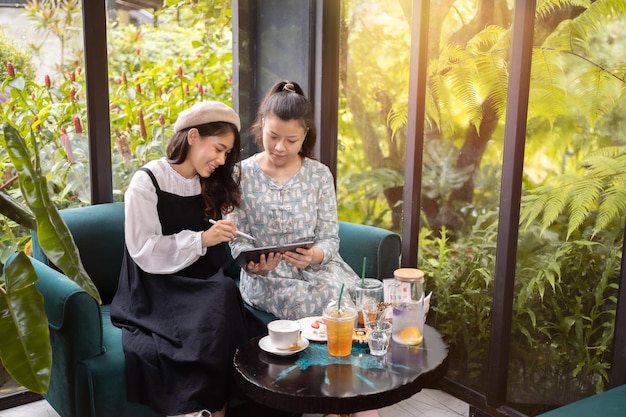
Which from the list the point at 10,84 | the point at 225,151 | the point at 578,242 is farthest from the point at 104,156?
the point at 578,242

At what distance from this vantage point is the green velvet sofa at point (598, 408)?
1540mm

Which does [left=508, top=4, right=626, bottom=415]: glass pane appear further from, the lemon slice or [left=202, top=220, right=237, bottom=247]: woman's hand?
[left=202, top=220, right=237, bottom=247]: woman's hand

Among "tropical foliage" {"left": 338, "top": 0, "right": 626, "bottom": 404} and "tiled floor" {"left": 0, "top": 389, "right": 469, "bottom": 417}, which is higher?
"tropical foliage" {"left": 338, "top": 0, "right": 626, "bottom": 404}

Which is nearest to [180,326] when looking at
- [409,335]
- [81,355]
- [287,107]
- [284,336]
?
[81,355]

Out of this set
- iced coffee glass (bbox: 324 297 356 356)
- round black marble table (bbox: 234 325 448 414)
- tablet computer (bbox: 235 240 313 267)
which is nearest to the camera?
round black marble table (bbox: 234 325 448 414)

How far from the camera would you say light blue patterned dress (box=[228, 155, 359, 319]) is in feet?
7.42

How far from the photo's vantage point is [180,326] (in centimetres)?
192

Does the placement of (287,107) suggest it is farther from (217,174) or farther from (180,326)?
(180,326)

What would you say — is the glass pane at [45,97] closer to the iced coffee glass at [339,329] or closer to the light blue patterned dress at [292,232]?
the light blue patterned dress at [292,232]

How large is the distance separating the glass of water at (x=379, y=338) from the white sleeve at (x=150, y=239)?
0.68m

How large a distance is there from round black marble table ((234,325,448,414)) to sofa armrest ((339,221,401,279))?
702mm

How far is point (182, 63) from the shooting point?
310 centimetres

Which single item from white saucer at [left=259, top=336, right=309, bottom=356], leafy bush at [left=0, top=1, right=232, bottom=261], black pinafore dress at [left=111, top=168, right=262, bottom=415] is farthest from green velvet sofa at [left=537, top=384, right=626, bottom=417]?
leafy bush at [left=0, top=1, right=232, bottom=261]

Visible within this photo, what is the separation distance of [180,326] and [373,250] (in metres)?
0.91
